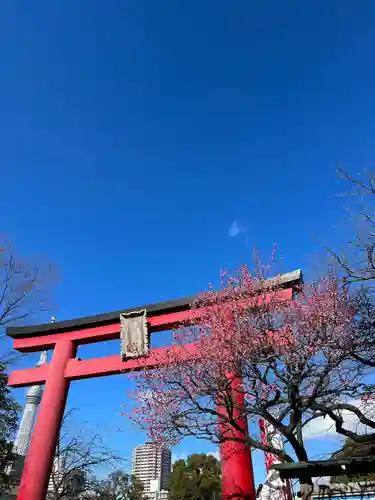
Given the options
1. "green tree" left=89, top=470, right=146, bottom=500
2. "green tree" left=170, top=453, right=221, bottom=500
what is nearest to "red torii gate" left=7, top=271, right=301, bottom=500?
"green tree" left=89, top=470, right=146, bottom=500

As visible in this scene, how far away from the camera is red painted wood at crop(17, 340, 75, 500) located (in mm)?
9984

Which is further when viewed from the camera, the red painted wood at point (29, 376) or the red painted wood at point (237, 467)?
the red painted wood at point (29, 376)

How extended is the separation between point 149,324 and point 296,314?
4.93 m

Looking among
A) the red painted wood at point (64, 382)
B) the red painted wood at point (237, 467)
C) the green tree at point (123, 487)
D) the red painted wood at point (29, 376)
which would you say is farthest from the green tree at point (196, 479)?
the red painted wood at point (237, 467)

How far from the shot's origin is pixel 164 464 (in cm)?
8944

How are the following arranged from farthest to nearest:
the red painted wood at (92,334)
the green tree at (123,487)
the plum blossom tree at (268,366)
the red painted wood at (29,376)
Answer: the green tree at (123,487), the red painted wood at (29,376), the red painted wood at (92,334), the plum blossom tree at (268,366)

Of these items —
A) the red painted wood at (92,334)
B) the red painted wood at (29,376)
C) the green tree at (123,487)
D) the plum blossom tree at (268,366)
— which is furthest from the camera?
the green tree at (123,487)

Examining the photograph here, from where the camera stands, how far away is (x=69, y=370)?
454 inches

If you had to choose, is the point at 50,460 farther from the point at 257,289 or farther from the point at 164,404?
the point at 257,289

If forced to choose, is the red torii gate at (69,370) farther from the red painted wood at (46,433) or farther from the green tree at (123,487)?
the green tree at (123,487)

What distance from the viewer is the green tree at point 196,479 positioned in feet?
106

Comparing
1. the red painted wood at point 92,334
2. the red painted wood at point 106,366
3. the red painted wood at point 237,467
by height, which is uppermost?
the red painted wood at point 92,334

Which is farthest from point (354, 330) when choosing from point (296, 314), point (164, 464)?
point (164, 464)

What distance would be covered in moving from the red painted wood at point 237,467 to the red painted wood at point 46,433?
4.81 metres
